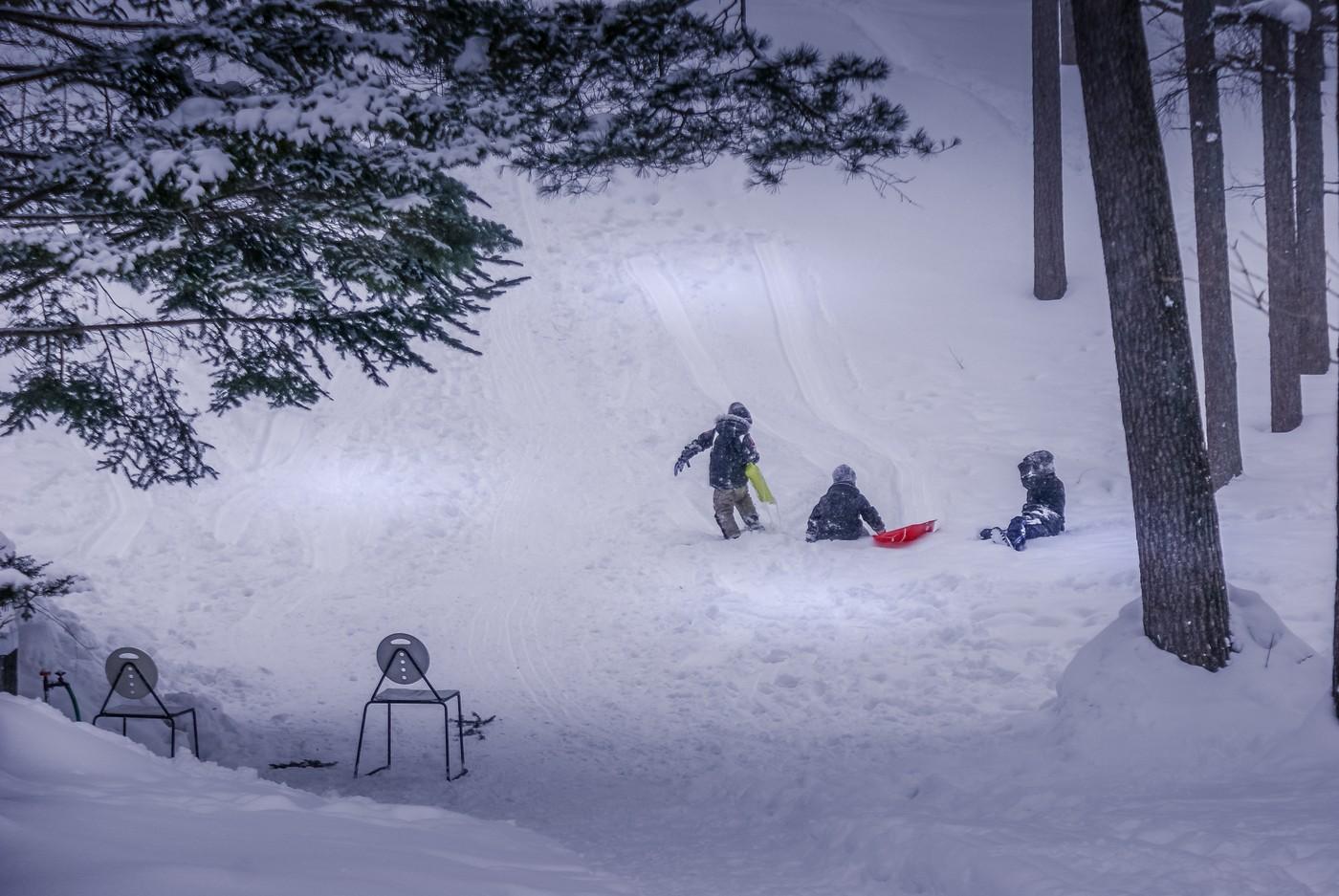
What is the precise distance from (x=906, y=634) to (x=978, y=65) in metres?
26.3

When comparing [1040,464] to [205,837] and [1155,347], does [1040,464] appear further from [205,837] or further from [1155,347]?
[205,837]

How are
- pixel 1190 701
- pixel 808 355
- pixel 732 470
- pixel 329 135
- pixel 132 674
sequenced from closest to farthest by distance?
pixel 329 135 → pixel 1190 701 → pixel 132 674 → pixel 732 470 → pixel 808 355

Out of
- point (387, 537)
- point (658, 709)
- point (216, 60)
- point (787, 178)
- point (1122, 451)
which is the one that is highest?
point (787, 178)

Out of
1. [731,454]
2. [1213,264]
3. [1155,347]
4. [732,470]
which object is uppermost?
[1213,264]

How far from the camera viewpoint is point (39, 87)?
18.1 ft

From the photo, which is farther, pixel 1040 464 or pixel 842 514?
pixel 842 514

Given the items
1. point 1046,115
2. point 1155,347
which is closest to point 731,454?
point 1155,347

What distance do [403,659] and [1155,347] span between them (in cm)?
521

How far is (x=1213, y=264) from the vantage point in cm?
A: 1188

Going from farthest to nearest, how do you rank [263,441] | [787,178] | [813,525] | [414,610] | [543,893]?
[787,178], [263,441], [813,525], [414,610], [543,893]

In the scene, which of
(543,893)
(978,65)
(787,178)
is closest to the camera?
(543,893)

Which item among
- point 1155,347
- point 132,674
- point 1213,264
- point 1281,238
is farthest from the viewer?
point 1281,238

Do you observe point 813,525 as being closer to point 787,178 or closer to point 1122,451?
point 1122,451

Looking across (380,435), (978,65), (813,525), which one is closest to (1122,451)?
(813,525)
